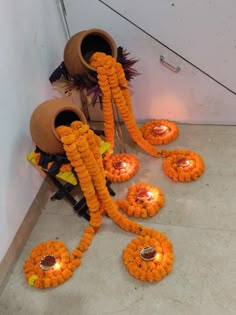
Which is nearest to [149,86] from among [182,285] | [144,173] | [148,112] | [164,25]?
[148,112]

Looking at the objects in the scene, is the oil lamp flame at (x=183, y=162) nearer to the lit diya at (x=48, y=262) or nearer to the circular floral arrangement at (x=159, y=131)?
the circular floral arrangement at (x=159, y=131)

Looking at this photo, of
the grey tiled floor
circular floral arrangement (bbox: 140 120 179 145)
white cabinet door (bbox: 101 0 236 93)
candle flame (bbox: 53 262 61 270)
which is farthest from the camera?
circular floral arrangement (bbox: 140 120 179 145)

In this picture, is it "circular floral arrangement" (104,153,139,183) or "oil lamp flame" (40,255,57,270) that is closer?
"oil lamp flame" (40,255,57,270)

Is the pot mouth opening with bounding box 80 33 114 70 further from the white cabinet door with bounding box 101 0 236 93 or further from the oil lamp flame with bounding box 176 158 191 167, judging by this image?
the oil lamp flame with bounding box 176 158 191 167

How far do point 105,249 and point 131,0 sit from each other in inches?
38.2

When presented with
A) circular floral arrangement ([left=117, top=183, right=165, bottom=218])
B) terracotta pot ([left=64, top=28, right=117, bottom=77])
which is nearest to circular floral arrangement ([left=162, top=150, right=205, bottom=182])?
circular floral arrangement ([left=117, top=183, right=165, bottom=218])

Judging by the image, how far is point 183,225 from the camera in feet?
4.57

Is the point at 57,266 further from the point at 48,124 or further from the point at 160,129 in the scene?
the point at 160,129

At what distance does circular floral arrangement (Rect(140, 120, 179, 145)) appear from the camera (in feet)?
5.70

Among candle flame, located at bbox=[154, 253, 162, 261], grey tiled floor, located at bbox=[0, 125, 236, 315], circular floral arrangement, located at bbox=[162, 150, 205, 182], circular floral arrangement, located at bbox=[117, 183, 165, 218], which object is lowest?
grey tiled floor, located at bbox=[0, 125, 236, 315]

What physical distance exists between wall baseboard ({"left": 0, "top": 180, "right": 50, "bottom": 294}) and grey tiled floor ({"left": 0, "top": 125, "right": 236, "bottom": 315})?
0.02 m

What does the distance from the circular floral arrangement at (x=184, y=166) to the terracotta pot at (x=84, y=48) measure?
477 mm

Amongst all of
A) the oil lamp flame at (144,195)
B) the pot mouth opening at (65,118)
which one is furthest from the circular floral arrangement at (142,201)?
the pot mouth opening at (65,118)

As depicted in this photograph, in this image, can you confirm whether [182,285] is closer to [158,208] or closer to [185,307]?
[185,307]
